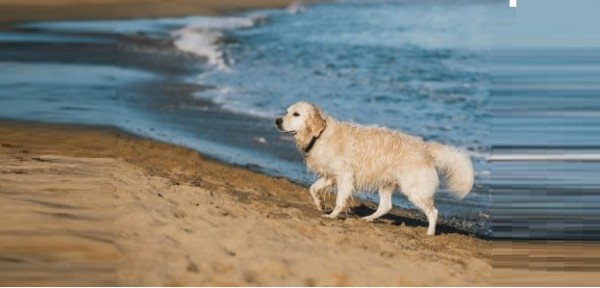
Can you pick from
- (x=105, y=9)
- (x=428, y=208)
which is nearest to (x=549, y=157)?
(x=428, y=208)

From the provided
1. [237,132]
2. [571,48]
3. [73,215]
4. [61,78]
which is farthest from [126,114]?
[73,215]

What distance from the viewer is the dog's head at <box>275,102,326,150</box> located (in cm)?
950

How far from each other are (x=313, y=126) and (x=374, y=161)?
2.22ft

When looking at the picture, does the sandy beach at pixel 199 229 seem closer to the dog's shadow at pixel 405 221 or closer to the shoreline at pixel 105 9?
the dog's shadow at pixel 405 221

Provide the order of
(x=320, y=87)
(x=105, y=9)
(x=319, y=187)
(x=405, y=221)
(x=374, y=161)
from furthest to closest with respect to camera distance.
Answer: (x=105, y=9) → (x=320, y=87) → (x=405, y=221) → (x=319, y=187) → (x=374, y=161)

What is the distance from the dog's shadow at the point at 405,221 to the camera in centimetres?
982

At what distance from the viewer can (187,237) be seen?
739cm

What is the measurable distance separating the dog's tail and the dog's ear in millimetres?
1049

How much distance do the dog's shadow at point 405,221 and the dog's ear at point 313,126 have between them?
114 cm

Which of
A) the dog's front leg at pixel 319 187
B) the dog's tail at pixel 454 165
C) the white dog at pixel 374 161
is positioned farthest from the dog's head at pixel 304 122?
the dog's tail at pixel 454 165

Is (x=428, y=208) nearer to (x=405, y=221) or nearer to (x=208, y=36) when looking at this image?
(x=405, y=221)

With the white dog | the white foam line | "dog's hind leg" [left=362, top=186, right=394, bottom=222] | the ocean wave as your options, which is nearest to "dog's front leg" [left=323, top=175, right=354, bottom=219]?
the white dog

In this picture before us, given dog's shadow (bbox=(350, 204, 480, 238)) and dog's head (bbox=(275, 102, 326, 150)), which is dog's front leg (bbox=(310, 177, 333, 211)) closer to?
dog's head (bbox=(275, 102, 326, 150))

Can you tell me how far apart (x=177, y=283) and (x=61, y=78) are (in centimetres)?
1364
